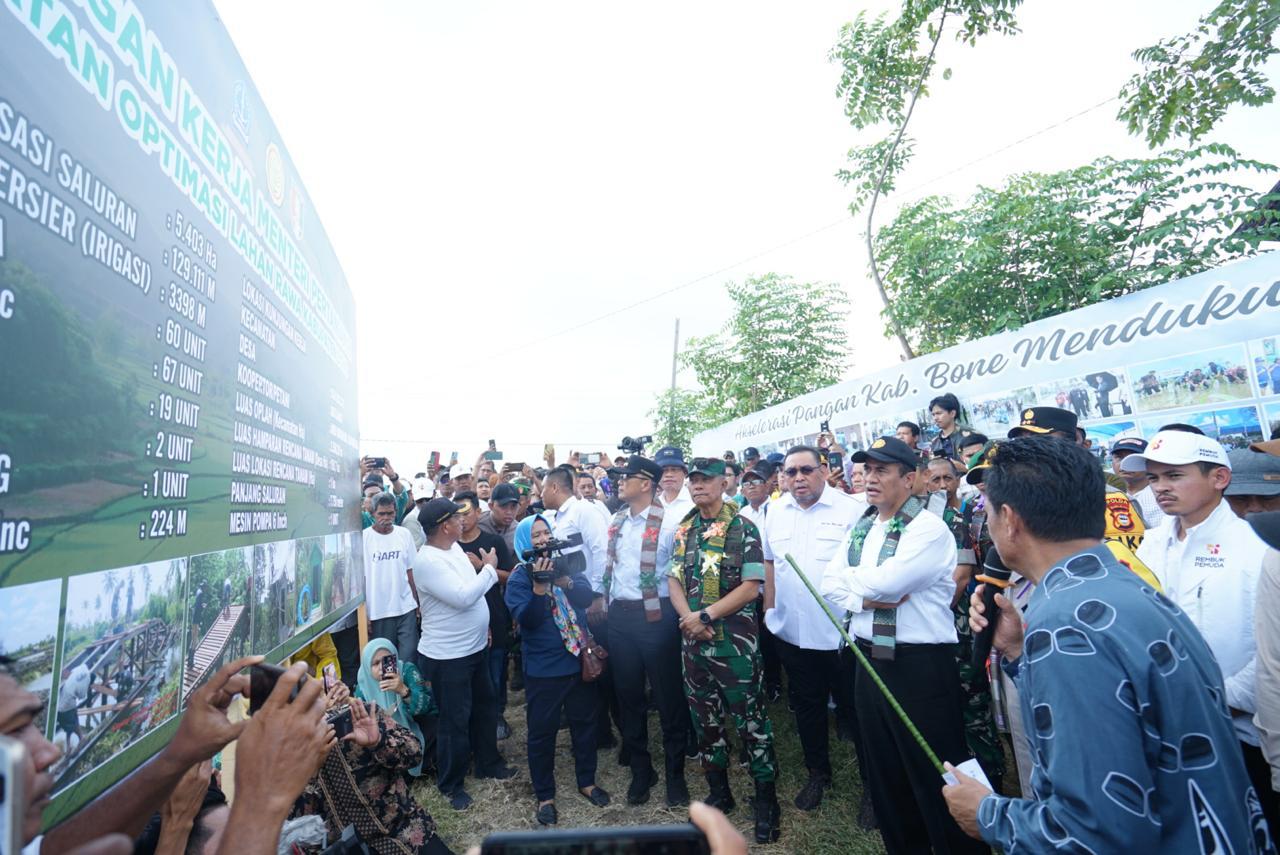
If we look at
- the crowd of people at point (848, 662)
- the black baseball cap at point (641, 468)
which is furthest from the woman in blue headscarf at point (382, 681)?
the black baseball cap at point (641, 468)

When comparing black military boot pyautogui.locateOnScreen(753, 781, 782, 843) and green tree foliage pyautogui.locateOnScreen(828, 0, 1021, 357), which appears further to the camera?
green tree foliage pyautogui.locateOnScreen(828, 0, 1021, 357)

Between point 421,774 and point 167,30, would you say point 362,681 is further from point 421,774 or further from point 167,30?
point 167,30

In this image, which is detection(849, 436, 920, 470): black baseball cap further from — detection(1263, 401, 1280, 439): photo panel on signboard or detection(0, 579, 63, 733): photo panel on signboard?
detection(1263, 401, 1280, 439): photo panel on signboard

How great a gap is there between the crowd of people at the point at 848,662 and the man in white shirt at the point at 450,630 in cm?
2

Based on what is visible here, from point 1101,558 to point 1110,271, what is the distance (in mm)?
8374

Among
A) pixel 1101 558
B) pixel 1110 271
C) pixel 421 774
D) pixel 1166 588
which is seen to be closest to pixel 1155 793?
pixel 1101 558

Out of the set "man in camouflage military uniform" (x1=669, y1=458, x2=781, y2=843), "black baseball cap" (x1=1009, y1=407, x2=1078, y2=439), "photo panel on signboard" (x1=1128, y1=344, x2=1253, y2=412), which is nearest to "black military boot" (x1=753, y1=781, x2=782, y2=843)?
"man in camouflage military uniform" (x1=669, y1=458, x2=781, y2=843)

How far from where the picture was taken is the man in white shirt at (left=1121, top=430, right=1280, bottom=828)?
2.52 metres

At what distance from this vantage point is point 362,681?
3889mm

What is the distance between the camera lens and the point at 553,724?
4484 millimetres

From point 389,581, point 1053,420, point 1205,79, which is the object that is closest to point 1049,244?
point 1205,79

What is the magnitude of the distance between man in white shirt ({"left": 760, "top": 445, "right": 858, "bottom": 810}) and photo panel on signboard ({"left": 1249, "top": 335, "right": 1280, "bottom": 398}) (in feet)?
10.7

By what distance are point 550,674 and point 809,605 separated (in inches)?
77.8

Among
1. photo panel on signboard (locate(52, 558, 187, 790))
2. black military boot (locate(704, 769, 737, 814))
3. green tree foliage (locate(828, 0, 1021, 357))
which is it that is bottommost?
black military boot (locate(704, 769, 737, 814))
